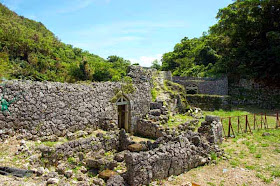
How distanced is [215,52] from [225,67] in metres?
5.46

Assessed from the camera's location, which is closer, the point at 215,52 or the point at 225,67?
the point at 225,67

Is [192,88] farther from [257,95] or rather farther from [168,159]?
[168,159]

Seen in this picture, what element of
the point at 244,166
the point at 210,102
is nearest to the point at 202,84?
the point at 210,102

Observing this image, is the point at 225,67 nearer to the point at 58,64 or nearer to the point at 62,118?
the point at 58,64

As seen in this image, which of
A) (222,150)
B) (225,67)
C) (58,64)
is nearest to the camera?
(222,150)

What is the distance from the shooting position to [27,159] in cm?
772

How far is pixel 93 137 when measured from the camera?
1059 centimetres

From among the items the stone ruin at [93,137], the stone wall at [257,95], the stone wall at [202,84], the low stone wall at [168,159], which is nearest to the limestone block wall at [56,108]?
the stone ruin at [93,137]

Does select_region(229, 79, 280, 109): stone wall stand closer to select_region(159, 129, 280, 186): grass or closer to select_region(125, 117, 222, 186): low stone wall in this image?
select_region(159, 129, 280, 186): grass

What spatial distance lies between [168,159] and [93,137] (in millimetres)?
4170

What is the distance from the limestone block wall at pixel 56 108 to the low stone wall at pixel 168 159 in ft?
14.4

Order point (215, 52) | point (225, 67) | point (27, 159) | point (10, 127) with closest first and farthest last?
point (27, 159) → point (10, 127) → point (225, 67) → point (215, 52)

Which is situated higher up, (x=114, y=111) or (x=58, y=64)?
(x=58, y=64)

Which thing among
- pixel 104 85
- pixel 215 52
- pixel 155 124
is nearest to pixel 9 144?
pixel 104 85
